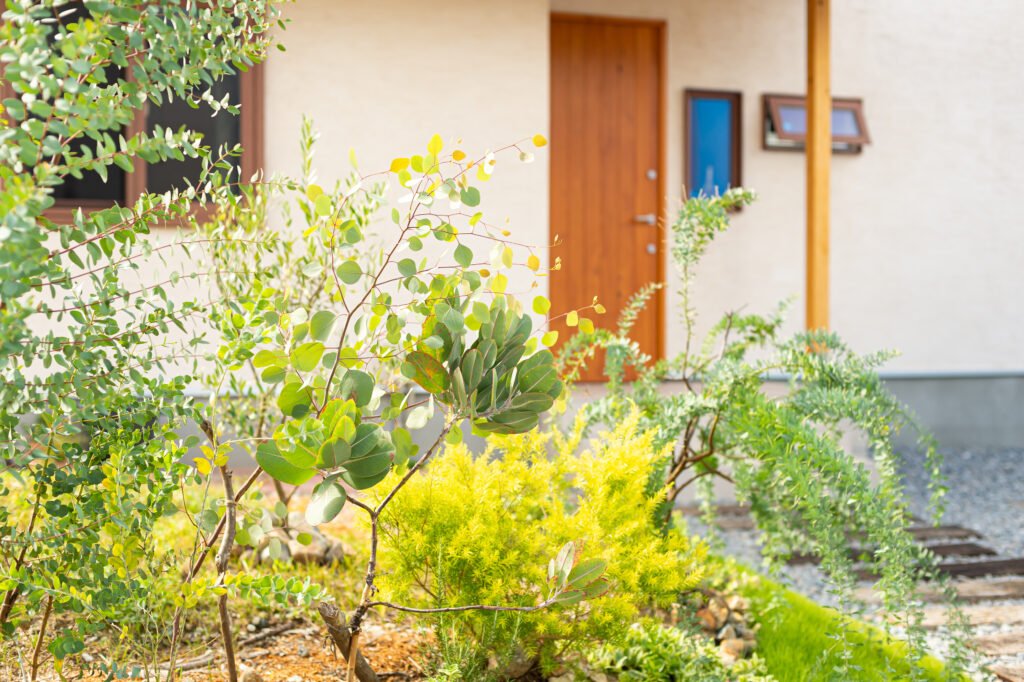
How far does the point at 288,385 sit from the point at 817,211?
467 centimetres

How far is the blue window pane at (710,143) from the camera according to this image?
259 inches

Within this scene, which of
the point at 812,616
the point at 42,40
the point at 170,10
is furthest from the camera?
the point at 812,616

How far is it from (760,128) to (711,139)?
44 centimetres

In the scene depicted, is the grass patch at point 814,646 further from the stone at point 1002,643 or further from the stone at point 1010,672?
the stone at point 1002,643

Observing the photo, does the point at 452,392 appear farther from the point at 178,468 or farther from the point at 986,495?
the point at 986,495

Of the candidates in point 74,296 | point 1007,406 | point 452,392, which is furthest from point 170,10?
point 1007,406

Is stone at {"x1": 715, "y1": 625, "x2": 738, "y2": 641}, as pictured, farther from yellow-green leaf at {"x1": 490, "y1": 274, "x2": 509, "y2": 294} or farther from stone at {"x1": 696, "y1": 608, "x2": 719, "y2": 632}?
yellow-green leaf at {"x1": 490, "y1": 274, "x2": 509, "y2": 294}

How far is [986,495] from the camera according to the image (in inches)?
234

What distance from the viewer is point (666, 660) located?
2.21 meters

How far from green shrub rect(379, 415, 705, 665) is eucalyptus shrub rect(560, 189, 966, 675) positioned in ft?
0.94

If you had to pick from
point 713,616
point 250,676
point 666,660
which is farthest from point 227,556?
point 713,616

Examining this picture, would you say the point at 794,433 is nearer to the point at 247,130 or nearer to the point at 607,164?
the point at 247,130

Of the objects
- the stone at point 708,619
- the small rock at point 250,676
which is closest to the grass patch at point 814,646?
the stone at point 708,619

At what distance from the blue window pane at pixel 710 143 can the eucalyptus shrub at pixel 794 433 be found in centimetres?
381
